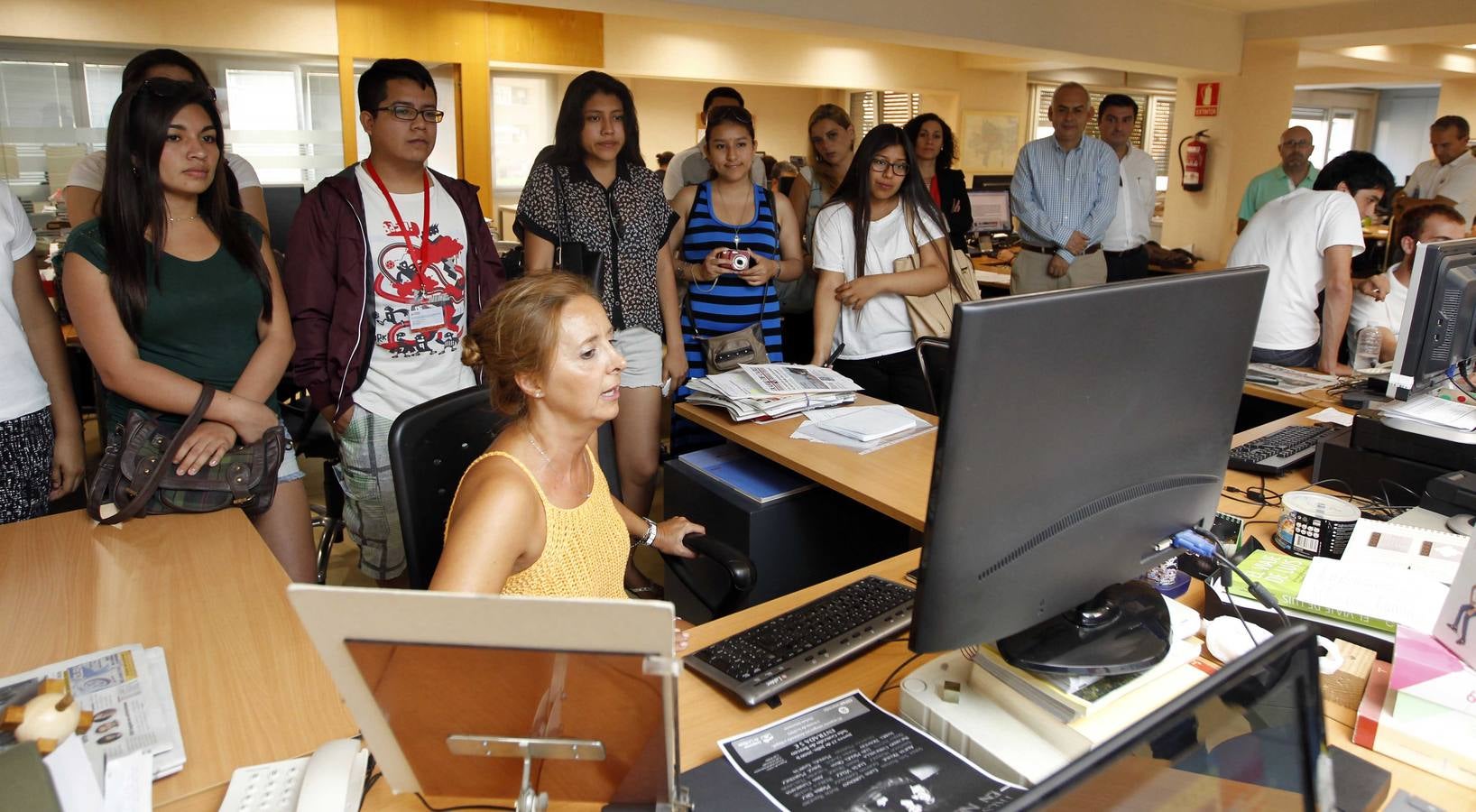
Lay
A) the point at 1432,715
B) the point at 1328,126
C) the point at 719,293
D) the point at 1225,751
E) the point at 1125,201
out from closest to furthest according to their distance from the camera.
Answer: the point at 1225,751 < the point at 1432,715 < the point at 719,293 < the point at 1125,201 < the point at 1328,126

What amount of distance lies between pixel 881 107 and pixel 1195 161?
331cm

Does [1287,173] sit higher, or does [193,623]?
[1287,173]

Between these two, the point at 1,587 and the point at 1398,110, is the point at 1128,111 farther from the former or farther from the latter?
the point at 1398,110

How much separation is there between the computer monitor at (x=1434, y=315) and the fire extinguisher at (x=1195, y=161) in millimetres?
6343

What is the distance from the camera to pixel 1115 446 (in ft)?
3.58

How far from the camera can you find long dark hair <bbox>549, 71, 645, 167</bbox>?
2721 mm

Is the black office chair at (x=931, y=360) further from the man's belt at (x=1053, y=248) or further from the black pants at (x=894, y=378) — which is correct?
the man's belt at (x=1053, y=248)

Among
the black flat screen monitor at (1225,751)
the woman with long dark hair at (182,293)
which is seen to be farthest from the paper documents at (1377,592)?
the woman with long dark hair at (182,293)

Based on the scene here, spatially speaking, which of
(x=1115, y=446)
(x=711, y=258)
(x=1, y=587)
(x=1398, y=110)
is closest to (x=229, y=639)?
(x=1, y=587)

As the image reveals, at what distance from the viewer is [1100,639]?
46.6 inches

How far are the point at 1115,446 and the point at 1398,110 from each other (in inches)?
669

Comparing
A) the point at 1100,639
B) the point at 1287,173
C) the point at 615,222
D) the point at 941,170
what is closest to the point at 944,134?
the point at 941,170

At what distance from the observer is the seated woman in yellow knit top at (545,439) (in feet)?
4.53

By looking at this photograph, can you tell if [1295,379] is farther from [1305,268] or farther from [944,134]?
[944,134]
